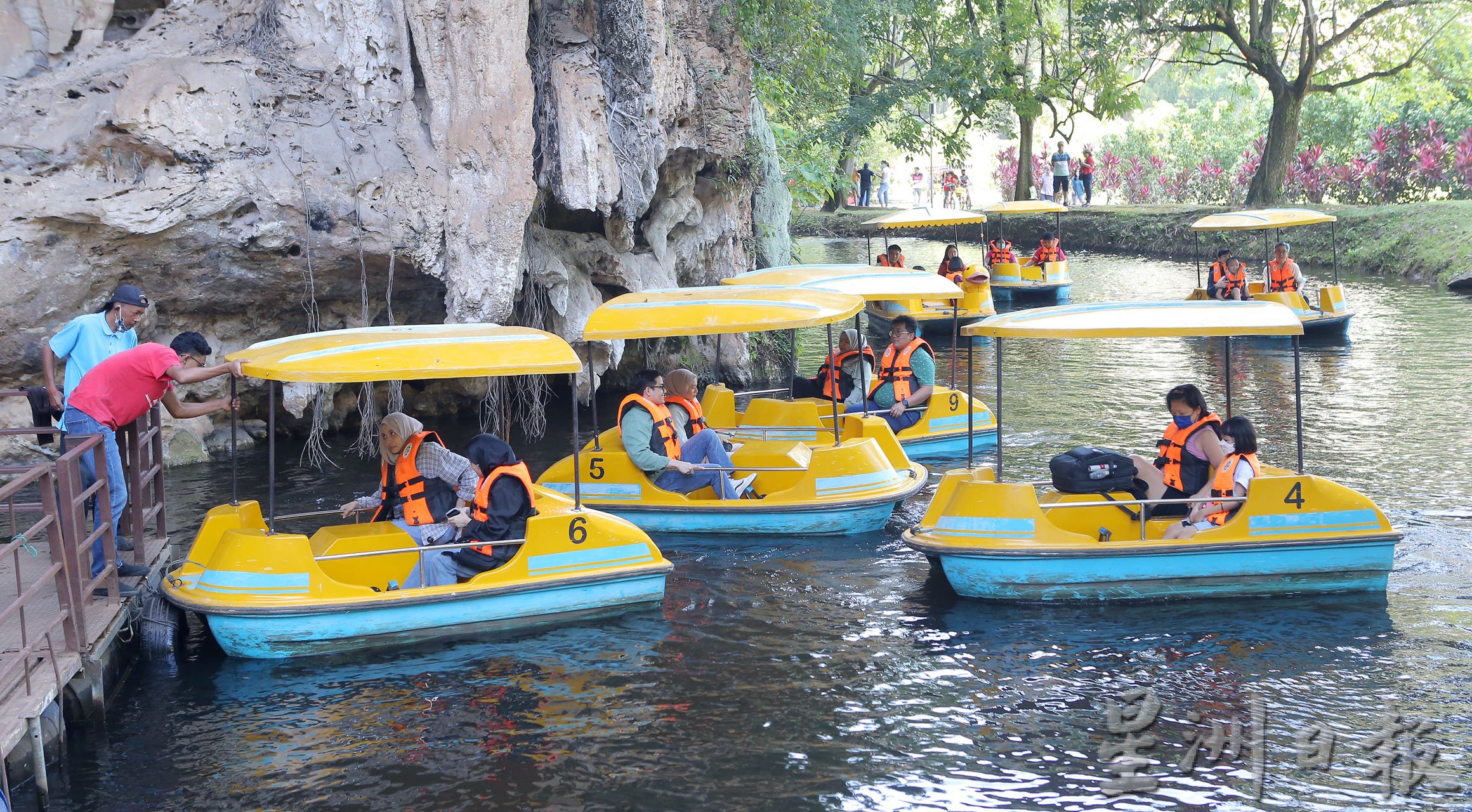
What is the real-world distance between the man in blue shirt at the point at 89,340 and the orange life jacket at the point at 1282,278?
17.0 m

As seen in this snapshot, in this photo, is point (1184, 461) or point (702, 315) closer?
point (1184, 461)

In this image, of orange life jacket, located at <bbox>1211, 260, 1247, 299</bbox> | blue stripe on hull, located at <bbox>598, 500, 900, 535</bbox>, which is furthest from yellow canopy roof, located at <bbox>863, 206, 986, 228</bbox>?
blue stripe on hull, located at <bbox>598, 500, 900, 535</bbox>

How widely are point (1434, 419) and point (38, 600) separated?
13.5 m

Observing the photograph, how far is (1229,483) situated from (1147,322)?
1286 millimetres

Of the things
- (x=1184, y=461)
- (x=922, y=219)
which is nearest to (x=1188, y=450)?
(x=1184, y=461)

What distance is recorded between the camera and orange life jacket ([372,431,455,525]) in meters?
8.73

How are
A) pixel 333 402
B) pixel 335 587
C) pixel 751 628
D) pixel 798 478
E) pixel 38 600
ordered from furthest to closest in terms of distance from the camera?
pixel 333 402 → pixel 798 478 → pixel 751 628 → pixel 335 587 → pixel 38 600

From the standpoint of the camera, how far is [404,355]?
7965 millimetres

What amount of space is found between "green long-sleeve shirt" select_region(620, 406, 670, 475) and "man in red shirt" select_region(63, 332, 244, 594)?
3.38 metres

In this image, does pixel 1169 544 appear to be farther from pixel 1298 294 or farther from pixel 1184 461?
pixel 1298 294

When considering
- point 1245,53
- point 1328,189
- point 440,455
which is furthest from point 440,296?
point 1328,189

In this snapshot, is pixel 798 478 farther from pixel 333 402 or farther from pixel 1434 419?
pixel 1434 419

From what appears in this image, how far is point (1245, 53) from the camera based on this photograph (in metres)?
29.0

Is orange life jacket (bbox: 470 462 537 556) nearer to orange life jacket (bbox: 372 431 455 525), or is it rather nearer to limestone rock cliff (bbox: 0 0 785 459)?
orange life jacket (bbox: 372 431 455 525)
